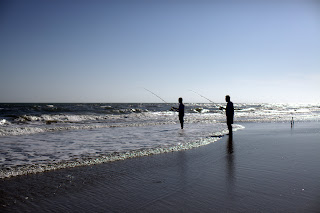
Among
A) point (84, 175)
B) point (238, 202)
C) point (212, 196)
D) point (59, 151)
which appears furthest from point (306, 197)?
point (59, 151)

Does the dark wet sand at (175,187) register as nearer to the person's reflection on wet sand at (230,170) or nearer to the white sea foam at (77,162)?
the person's reflection on wet sand at (230,170)

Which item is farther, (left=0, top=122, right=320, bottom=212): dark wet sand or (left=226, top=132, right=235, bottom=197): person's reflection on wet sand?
(left=226, top=132, right=235, bottom=197): person's reflection on wet sand

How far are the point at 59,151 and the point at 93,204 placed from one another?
4.63 metres

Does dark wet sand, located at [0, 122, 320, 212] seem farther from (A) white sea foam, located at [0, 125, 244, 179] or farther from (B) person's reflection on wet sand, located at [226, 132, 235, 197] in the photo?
(A) white sea foam, located at [0, 125, 244, 179]

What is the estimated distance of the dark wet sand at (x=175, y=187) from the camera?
10.4 ft

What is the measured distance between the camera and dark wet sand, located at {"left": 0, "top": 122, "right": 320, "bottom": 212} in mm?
3156

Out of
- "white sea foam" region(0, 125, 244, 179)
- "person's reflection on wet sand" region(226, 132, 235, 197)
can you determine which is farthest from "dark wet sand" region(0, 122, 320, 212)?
"white sea foam" region(0, 125, 244, 179)

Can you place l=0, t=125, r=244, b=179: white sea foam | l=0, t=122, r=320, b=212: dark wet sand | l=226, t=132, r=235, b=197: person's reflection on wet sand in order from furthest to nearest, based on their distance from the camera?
l=0, t=125, r=244, b=179: white sea foam → l=226, t=132, r=235, b=197: person's reflection on wet sand → l=0, t=122, r=320, b=212: dark wet sand

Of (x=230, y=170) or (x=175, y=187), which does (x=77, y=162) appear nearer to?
(x=175, y=187)

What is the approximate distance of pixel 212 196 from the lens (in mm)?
3498

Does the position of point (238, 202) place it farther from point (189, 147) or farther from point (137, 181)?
point (189, 147)

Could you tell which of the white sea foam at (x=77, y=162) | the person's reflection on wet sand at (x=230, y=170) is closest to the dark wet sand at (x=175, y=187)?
the person's reflection on wet sand at (x=230, y=170)

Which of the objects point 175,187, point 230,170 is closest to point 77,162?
point 175,187

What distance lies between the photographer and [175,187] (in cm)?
390
